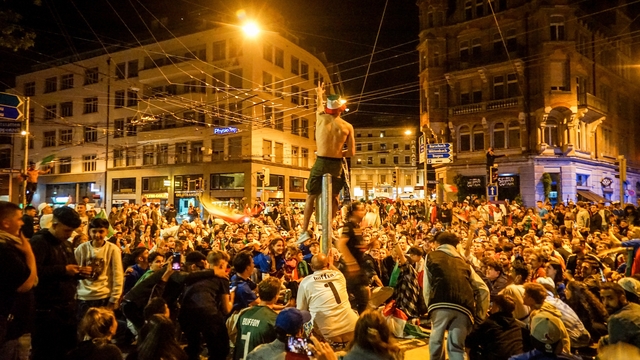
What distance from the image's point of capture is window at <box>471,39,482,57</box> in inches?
1405

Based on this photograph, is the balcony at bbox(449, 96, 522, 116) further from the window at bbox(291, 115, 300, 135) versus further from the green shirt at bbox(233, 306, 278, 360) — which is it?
the green shirt at bbox(233, 306, 278, 360)

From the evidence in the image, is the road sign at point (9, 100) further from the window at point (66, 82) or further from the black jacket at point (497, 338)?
the window at point (66, 82)

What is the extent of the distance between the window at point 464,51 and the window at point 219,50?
1994 cm

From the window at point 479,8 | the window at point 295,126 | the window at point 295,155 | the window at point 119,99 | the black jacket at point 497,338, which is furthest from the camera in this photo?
the window at point 119,99

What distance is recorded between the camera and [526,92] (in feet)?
110

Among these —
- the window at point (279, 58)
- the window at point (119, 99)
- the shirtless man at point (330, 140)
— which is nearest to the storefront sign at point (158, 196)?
the window at point (119, 99)

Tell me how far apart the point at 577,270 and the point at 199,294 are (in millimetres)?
7074

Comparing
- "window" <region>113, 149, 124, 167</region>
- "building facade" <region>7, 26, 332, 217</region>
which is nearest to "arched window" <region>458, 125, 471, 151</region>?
"building facade" <region>7, 26, 332, 217</region>

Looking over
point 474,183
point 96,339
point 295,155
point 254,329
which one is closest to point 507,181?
point 474,183

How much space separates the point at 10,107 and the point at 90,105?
4037cm

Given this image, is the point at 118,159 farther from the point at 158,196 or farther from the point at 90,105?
the point at 158,196

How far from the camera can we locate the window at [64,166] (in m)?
49.5

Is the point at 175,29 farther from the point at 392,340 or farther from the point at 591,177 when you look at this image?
the point at 392,340

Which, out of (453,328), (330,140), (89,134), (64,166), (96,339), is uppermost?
(89,134)
